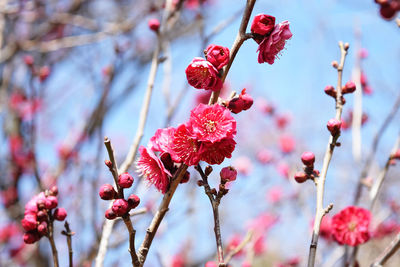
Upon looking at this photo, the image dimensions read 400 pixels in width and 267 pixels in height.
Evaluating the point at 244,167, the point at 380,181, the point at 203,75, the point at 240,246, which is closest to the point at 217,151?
the point at 203,75

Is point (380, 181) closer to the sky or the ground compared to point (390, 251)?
closer to the sky

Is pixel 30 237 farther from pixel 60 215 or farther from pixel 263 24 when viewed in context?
pixel 263 24

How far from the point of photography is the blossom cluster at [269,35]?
1134 millimetres

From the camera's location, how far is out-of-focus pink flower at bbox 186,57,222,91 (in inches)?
43.2

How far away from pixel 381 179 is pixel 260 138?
6.55m

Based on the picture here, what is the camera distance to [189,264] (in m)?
4.01

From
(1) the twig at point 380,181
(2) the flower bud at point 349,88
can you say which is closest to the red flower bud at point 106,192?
(2) the flower bud at point 349,88

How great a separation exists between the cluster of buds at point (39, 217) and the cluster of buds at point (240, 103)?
2.32 feet

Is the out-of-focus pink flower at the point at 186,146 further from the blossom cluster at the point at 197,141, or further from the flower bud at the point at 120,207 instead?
the flower bud at the point at 120,207

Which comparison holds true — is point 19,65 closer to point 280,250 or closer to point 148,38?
point 148,38

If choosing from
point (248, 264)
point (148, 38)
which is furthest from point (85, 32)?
point (248, 264)

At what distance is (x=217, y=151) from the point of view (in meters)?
1.11

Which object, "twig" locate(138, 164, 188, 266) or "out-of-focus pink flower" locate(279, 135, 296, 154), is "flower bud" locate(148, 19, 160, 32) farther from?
"out-of-focus pink flower" locate(279, 135, 296, 154)

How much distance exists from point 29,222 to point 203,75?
0.77 meters
